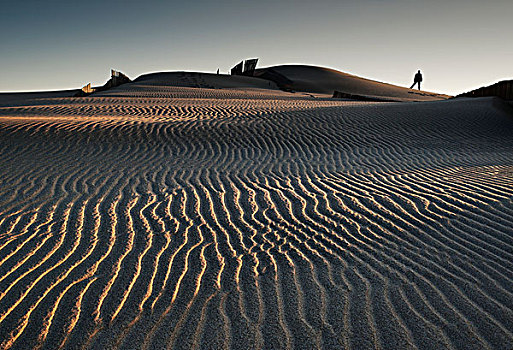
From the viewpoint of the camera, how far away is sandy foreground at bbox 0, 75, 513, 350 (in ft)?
9.19

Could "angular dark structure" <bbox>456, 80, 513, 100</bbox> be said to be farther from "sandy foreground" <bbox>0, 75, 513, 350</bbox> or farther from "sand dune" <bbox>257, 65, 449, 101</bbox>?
"sand dune" <bbox>257, 65, 449, 101</bbox>

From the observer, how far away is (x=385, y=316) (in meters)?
2.90

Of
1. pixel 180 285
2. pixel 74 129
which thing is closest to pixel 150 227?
pixel 180 285

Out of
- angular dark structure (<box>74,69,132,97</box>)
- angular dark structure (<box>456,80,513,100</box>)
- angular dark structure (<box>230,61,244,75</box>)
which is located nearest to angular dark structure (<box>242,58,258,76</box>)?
angular dark structure (<box>230,61,244,75</box>)

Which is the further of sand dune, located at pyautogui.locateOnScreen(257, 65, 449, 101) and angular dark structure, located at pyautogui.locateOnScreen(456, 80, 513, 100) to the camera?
sand dune, located at pyautogui.locateOnScreen(257, 65, 449, 101)

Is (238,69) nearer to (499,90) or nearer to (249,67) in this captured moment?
(249,67)

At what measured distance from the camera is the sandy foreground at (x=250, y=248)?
280 cm

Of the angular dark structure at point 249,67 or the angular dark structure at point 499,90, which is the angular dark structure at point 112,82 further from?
the angular dark structure at point 499,90

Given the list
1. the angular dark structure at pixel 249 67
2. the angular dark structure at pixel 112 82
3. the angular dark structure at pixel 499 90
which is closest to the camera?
the angular dark structure at pixel 499 90

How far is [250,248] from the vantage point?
4.10 metres

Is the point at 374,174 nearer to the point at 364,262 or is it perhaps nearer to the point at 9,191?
the point at 364,262

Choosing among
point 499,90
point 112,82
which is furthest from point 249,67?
point 499,90

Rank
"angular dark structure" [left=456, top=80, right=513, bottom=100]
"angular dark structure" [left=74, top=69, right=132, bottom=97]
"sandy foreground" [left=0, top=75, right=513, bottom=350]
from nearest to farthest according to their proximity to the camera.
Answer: "sandy foreground" [left=0, top=75, right=513, bottom=350] < "angular dark structure" [left=456, top=80, right=513, bottom=100] < "angular dark structure" [left=74, top=69, right=132, bottom=97]

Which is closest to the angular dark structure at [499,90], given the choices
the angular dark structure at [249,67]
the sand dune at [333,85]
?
the sand dune at [333,85]
